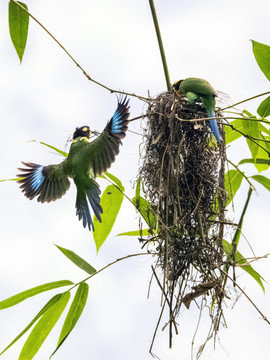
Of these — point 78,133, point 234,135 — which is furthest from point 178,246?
point 78,133

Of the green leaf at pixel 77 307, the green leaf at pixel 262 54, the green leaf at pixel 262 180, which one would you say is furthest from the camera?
the green leaf at pixel 262 180

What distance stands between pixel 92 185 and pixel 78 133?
9.0 inches

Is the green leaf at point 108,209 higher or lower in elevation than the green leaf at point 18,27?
lower

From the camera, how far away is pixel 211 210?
205cm

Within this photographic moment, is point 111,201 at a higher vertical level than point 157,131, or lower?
lower

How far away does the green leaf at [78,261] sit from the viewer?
2.16m

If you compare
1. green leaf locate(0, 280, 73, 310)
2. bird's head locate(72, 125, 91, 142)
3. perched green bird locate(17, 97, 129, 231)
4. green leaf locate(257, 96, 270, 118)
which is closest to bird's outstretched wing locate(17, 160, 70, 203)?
perched green bird locate(17, 97, 129, 231)

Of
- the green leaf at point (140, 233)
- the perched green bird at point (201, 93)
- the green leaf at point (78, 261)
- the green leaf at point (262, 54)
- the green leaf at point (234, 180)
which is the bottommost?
the green leaf at point (78, 261)

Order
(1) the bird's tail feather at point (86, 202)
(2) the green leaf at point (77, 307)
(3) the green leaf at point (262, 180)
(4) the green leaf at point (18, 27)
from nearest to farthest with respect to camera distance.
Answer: (4) the green leaf at point (18, 27) → (2) the green leaf at point (77, 307) → (3) the green leaf at point (262, 180) → (1) the bird's tail feather at point (86, 202)

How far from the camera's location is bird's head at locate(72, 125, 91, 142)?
247 centimetres

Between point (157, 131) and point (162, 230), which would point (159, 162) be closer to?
point (157, 131)

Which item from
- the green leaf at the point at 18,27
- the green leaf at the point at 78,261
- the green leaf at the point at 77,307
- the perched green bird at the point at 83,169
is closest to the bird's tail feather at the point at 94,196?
the perched green bird at the point at 83,169

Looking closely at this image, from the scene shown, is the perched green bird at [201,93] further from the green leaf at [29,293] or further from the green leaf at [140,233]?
the green leaf at [29,293]

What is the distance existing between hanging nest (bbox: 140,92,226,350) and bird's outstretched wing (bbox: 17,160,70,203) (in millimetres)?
577
